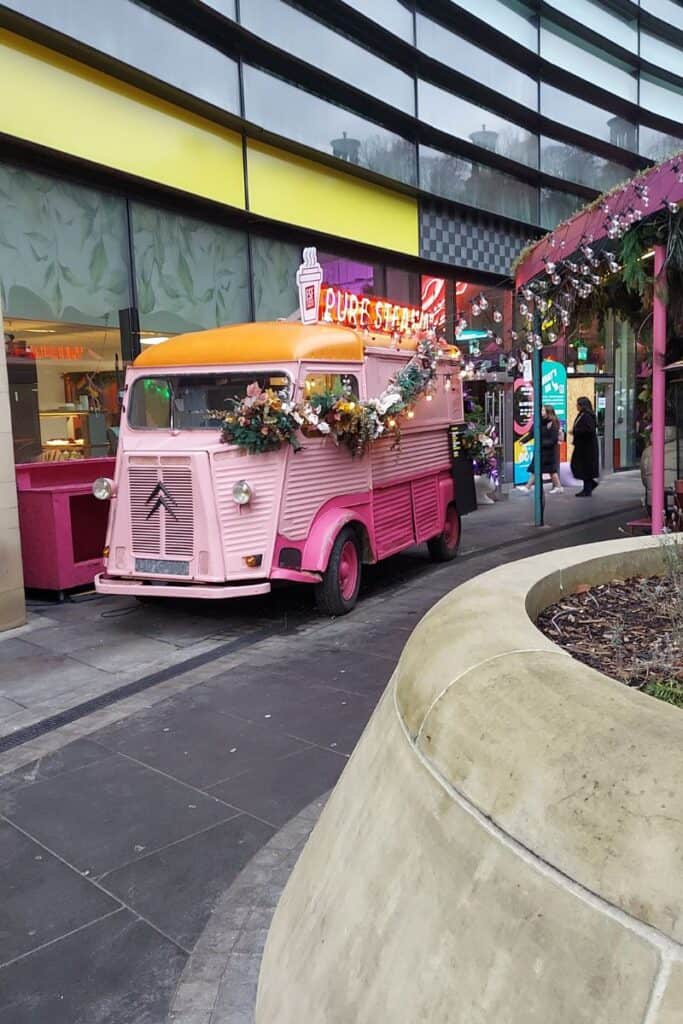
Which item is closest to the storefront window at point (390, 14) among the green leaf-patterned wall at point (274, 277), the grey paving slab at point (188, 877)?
the green leaf-patterned wall at point (274, 277)

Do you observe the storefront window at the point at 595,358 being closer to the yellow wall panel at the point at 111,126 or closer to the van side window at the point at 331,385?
the yellow wall panel at the point at 111,126

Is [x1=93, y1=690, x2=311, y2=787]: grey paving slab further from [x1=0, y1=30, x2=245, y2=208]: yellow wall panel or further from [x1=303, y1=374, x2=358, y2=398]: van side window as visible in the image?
[x1=0, y1=30, x2=245, y2=208]: yellow wall panel

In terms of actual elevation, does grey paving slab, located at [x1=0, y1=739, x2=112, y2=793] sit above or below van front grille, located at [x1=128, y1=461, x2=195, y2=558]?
below

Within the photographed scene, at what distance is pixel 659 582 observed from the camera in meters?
3.27

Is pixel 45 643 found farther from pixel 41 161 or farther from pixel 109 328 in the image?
pixel 41 161

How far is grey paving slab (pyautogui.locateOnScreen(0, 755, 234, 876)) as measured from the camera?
337 cm

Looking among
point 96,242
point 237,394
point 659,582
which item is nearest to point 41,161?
point 96,242

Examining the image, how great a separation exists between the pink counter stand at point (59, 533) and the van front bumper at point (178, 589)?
1173 millimetres

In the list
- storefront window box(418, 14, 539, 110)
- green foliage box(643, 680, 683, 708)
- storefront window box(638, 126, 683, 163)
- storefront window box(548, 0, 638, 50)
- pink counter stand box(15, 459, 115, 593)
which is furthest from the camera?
storefront window box(638, 126, 683, 163)

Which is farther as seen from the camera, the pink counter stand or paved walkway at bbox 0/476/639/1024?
the pink counter stand

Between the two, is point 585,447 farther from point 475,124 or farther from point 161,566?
point 161,566

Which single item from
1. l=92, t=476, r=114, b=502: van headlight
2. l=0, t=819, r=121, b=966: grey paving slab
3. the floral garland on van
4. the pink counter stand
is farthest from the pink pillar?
l=0, t=819, r=121, b=966: grey paving slab

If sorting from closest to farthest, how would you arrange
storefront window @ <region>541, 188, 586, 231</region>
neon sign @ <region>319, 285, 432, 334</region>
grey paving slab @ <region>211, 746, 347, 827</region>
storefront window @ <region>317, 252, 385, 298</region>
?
grey paving slab @ <region>211, 746, 347, 827</region>
neon sign @ <region>319, 285, 432, 334</region>
storefront window @ <region>317, 252, 385, 298</region>
storefront window @ <region>541, 188, 586, 231</region>

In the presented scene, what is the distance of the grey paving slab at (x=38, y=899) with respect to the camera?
9.20 ft
